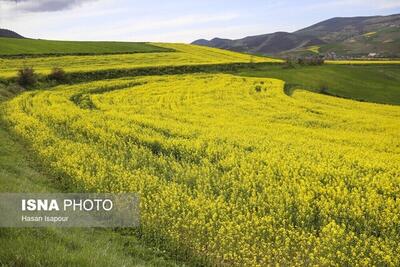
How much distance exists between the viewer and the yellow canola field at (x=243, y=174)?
10.4m

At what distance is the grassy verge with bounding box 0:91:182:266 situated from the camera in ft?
21.9

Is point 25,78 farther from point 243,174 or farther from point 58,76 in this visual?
point 243,174

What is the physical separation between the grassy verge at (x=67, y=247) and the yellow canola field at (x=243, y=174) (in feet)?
2.51

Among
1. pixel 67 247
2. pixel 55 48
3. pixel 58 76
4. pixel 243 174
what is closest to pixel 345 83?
pixel 58 76

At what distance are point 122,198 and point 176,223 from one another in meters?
2.14

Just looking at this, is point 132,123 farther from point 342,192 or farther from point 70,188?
point 342,192

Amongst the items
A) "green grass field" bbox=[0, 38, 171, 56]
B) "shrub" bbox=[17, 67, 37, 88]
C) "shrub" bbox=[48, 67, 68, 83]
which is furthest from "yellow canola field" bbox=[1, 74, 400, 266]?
"green grass field" bbox=[0, 38, 171, 56]

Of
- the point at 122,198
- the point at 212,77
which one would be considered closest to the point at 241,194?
the point at 122,198

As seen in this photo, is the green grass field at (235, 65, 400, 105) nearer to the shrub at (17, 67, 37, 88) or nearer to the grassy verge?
the shrub at (17, 67, 37, 88)

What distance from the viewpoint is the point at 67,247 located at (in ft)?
25.6

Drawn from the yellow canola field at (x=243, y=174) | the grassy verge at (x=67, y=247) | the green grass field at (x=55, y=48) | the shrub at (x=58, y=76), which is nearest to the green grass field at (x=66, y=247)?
the grassy verge at (x=67, y=247)

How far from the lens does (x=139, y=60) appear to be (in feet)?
226

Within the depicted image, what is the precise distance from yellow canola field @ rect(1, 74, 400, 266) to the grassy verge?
77 cm

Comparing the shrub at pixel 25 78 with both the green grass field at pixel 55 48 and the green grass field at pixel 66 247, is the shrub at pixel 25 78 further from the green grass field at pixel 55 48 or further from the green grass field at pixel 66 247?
the green grass field at pixel 66 247
